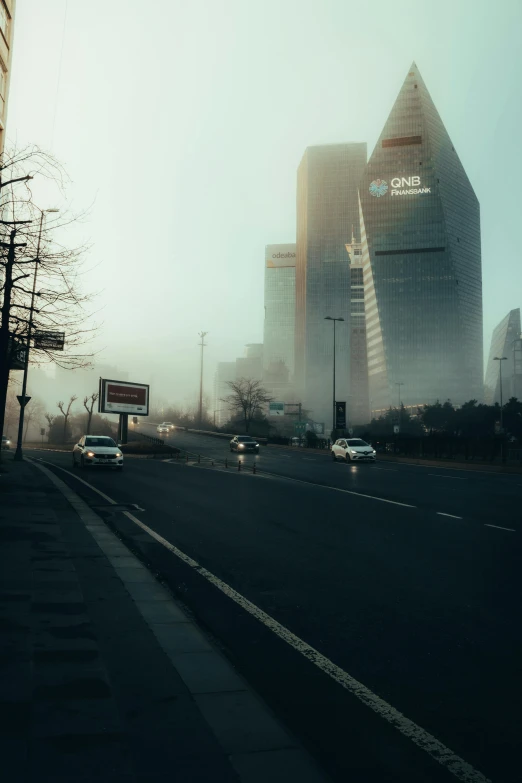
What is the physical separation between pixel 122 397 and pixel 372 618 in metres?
58.0

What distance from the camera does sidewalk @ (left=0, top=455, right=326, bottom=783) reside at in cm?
307

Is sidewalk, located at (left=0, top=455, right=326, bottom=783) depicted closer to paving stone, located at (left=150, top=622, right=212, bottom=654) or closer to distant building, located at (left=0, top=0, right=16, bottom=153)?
paving stone, located at (left=150, top=622, right=212, bottom=654)

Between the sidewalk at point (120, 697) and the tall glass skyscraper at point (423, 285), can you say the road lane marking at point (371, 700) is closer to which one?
the sidewalk at point (120, 697)

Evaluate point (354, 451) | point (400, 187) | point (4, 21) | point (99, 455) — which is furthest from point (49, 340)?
point (400, 187)

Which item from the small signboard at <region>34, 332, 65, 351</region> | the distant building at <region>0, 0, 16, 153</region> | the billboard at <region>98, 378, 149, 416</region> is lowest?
the small signboard at <region>34, 332, 65, 351</region>

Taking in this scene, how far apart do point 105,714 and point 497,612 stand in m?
4.02

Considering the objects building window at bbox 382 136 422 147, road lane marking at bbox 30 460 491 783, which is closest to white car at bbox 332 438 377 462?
road lane marking at bbox 30 460 491 783

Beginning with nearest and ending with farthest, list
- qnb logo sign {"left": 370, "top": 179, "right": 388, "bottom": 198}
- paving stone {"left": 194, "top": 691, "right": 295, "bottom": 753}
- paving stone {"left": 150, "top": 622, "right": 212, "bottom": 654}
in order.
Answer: paving stone {"left": 194, "top": 691, "right": 295, "bottom": 753}
paving stone {"left": 150, "top": 622, "right": 212, "bottom": 654}
qnb logo sign {"left": 370, "top": 179, "right": 388, "bottom": 198}

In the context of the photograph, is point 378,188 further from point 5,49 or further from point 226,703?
point 226,703

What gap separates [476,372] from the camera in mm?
169000

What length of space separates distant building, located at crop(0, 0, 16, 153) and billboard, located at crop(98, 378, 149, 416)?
1075 inches

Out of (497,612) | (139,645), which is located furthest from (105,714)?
(497,612)

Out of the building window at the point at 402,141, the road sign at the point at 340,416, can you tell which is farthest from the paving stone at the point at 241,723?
the building window at the point at 402,141

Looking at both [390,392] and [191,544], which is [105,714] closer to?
[191,544]
